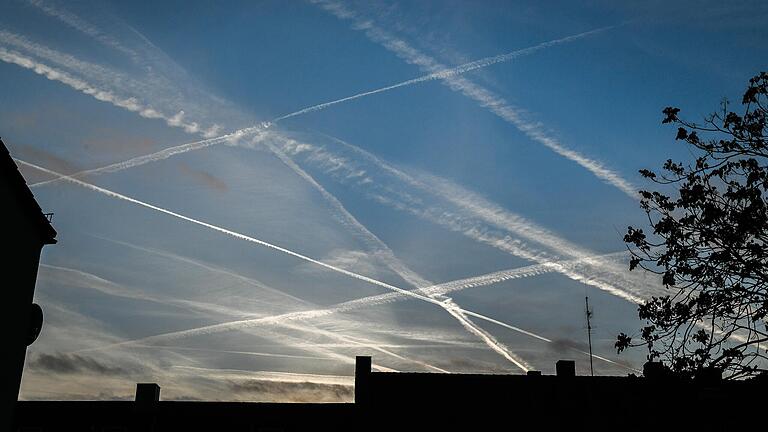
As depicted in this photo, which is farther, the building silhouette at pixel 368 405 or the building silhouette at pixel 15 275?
the building silhouette at pixel 368 405

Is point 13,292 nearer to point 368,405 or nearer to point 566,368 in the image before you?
point 368,405

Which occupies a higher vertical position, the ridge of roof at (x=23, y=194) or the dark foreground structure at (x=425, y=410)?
the ridge of roof at (x=23, y=194)

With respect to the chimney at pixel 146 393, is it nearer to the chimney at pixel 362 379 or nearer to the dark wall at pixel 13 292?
the chimney at pixel 362 379

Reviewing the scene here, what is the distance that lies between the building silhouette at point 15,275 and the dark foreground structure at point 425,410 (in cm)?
1261

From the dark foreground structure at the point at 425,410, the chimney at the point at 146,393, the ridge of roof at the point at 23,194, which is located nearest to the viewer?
the ridge of roof at the point at 23,194

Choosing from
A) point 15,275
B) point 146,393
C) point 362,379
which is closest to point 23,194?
point 15,275

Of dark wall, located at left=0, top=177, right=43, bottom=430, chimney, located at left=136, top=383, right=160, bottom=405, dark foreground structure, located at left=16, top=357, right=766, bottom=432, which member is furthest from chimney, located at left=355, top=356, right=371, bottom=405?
dark wall, located at left=0, top=177, right=43, bottom=430

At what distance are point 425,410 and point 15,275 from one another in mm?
19548

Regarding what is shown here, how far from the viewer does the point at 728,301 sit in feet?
51.2

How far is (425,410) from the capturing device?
36156mm

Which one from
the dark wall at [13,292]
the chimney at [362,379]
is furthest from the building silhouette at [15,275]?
the chimney at [362,379]

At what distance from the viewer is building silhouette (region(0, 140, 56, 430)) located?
88.3 ft

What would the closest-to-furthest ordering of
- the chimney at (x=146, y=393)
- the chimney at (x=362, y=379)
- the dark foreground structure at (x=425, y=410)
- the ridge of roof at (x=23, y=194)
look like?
the ridge of roof at (x=23, y=194) → the dark foreground structure at (x=425, y=410) → the chimney at (x=362, y=379) → the chimney at (x=146, y=393)

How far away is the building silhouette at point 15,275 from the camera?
2691cm
